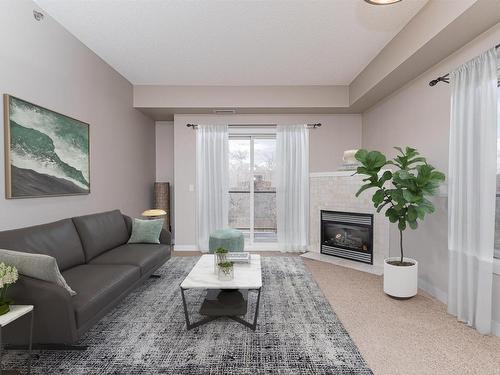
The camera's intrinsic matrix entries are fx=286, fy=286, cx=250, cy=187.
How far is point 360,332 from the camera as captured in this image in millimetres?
2410

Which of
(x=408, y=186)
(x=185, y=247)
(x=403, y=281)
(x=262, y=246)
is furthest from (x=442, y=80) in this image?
(x=185, y=247)

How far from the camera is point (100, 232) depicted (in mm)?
3271

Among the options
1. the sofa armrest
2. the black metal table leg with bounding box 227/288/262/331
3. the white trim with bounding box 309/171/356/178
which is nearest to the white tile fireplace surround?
the white trim with bounding box 309/171/356/178

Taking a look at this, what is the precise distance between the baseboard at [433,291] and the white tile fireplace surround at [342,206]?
0.55m

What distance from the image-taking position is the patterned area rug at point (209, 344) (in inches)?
76.4

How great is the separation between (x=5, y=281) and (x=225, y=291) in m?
1.76

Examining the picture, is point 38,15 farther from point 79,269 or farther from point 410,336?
point 410,336

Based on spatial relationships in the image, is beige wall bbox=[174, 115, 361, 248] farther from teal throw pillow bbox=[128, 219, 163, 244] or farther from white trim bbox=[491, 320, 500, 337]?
white trim bbox=[491, 320, 500, 337]

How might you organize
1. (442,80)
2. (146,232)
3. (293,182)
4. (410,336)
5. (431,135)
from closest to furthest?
(410,336)
(442,80)
(431,135)
(146,232)
(293,182)

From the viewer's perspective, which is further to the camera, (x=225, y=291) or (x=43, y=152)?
(x=225, y=291)

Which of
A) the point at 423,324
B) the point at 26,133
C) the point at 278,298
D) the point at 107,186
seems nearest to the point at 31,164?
the point at 26,133

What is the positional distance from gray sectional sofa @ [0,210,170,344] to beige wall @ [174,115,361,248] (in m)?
1.47

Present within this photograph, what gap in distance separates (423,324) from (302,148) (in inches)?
129

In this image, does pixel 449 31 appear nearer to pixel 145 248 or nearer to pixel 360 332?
pixel 360 332
